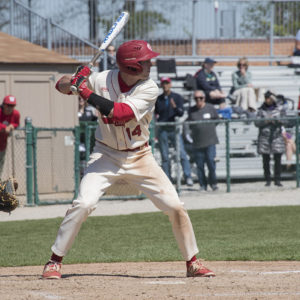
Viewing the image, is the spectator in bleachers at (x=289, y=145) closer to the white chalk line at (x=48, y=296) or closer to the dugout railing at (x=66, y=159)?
the dugout railing at (x=66, y=159)

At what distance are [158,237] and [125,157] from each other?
3.71m

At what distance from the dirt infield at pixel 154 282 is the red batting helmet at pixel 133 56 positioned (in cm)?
184

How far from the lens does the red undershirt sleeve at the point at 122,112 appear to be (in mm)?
6289

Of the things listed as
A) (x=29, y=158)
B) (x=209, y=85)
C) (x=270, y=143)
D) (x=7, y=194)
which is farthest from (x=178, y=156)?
(x=7, y=194)

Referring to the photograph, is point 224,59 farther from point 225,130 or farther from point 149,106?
point 149,106

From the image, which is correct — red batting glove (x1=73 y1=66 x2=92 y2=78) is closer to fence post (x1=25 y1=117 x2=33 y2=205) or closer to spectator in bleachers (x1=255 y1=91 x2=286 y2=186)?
fence post (x1=25 y1=117 x2=33 y2=205)

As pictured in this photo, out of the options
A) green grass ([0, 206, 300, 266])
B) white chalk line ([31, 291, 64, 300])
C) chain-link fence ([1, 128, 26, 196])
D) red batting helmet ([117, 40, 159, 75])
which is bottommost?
green grass ([0, 206, 300, 266])

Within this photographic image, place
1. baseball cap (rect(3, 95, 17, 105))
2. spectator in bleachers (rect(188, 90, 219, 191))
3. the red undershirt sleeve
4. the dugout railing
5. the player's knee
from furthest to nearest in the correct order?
spectator in bleachers (rect(188, 90, 219, 191)), the dugout railing, baseball cap (rect(3, 95, 17, 105)), the player's knee, the red undershirt sleeve

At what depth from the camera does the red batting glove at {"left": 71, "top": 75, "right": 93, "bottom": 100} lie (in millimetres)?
6301

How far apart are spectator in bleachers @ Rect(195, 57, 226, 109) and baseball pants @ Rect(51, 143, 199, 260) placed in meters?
10.6

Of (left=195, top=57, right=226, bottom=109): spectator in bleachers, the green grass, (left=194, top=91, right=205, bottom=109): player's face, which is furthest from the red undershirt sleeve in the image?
(left=195, top=57, right=226, bottom=109): spectator in bleachers

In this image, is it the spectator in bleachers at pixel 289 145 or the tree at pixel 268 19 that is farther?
the tree at pixel 268 19

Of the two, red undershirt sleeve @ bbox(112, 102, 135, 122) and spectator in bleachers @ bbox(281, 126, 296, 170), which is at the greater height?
red undershirt sleeve @ bbox(112, 102, 135, 122)

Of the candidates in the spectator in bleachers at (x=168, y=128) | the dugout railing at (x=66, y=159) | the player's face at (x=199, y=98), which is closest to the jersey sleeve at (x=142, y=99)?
the dugout railing at (x=66, y=159)
